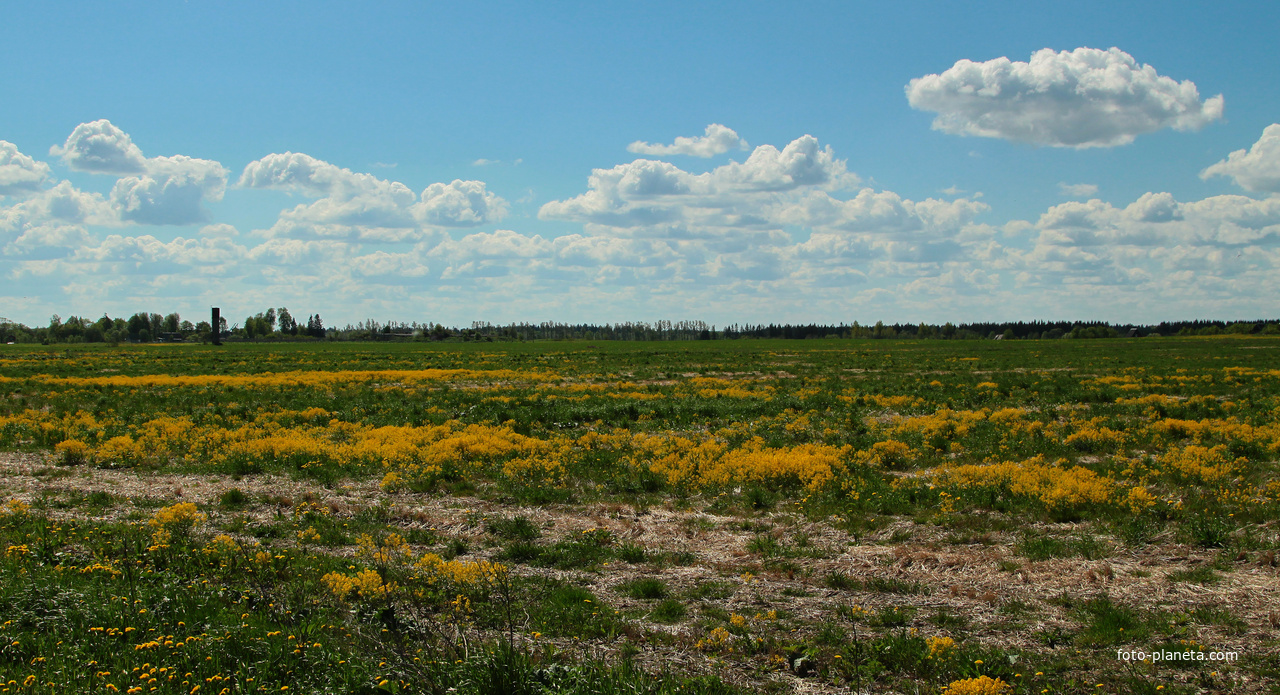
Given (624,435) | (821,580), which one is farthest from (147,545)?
(624,435)

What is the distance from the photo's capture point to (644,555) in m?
9.90

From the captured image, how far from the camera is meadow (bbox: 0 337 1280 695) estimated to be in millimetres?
6090

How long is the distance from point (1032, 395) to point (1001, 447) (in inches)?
514

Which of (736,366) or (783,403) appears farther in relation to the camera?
(736,366)

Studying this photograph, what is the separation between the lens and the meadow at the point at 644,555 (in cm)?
609

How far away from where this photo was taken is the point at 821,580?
8.73 metres

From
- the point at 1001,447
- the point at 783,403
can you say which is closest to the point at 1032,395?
the point at 783,403

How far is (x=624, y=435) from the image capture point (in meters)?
19.2

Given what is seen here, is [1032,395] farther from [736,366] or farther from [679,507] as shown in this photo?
[736,366]

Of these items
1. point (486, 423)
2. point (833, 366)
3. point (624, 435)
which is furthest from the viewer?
point (833, 366)

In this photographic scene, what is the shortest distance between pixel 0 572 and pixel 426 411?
17081 mm

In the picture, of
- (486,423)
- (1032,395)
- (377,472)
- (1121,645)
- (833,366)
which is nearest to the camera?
(1121,645)

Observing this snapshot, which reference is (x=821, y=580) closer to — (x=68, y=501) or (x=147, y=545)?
(x=147, y=545)

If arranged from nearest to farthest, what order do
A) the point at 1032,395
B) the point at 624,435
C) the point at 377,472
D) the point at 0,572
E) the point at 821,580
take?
the point at 0,572 → the point at 821,580 → the point at 377,472 → the point at 624,435 → the point at 1032,395
